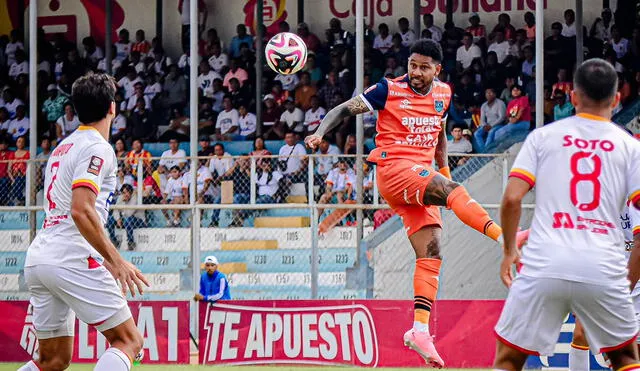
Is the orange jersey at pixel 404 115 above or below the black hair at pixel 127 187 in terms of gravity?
above

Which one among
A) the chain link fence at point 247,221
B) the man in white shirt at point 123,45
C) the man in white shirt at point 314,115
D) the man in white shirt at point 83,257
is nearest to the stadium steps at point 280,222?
the chain link fence at point 247,221

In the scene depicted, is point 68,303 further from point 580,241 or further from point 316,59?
point 316,59

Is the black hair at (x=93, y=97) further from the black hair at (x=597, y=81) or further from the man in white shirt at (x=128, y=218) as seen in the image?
the man in white shirt at (x=128, y=218)

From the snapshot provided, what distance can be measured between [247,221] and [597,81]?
11.0 meters

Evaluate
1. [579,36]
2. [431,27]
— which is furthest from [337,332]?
[431,27]

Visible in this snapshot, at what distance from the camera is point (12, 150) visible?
861 inches

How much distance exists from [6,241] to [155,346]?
3802 millimetres

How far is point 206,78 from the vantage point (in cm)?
2250

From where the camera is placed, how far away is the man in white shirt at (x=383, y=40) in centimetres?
2139

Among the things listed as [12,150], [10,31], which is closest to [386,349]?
[12,150]

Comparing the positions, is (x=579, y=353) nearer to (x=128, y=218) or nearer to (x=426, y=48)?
(x=426, y=48)

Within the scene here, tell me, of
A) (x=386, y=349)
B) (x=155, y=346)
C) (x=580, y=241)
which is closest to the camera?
(x=580, y=241)

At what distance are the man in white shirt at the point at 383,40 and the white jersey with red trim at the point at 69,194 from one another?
47.9ft

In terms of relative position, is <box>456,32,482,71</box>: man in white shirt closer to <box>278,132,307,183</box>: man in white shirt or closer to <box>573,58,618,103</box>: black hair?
<box>278,132,307,183</box>: man in white shirt
